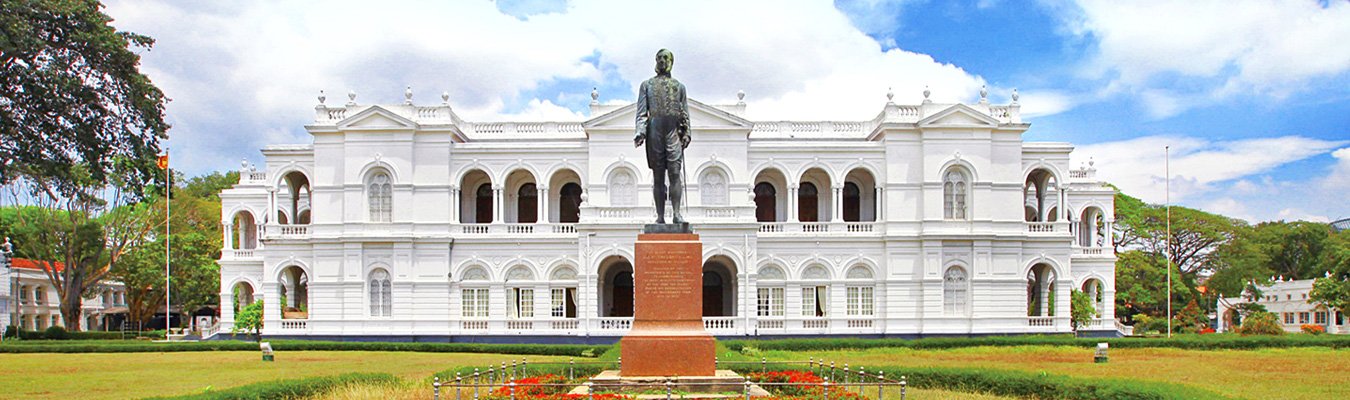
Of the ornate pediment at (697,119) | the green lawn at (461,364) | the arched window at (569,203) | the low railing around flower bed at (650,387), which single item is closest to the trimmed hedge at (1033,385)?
the green lawn at (461,364)

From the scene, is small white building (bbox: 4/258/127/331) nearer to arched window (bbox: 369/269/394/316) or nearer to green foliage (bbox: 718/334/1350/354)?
arched window (bbox: 369/269/394/316)

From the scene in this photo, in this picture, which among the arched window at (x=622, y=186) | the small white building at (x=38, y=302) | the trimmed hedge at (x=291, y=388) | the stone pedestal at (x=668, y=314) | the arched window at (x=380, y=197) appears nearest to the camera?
the trimmed hedge at (x=291, y=388)

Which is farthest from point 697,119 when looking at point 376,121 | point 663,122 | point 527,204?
point 663,122

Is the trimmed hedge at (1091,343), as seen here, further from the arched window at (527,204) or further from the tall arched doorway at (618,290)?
the arched window at (527,204)

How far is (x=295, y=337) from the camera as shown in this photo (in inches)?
1838

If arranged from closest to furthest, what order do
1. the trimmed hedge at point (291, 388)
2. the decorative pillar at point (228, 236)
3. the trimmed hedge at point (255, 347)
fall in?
the trimmed hedge at point (291, 388) < the trimmed hedge at point (255, 347) < the decorative pillar at point (228, 236)

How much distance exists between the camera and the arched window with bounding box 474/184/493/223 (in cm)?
4997

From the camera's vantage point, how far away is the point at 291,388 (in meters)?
19.4

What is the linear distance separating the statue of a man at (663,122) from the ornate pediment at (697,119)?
2602cm

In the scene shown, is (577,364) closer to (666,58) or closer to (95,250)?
(666,58)

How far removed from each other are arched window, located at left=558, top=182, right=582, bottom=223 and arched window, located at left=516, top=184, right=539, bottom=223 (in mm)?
1083

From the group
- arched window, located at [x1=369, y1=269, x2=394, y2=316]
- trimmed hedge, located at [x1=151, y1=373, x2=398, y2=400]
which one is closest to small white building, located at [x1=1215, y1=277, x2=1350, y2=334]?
arched window, located at [x1=369, y1=269, x2=394, y2=316]

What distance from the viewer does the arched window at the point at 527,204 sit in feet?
165

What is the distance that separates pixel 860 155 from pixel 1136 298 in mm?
25880
